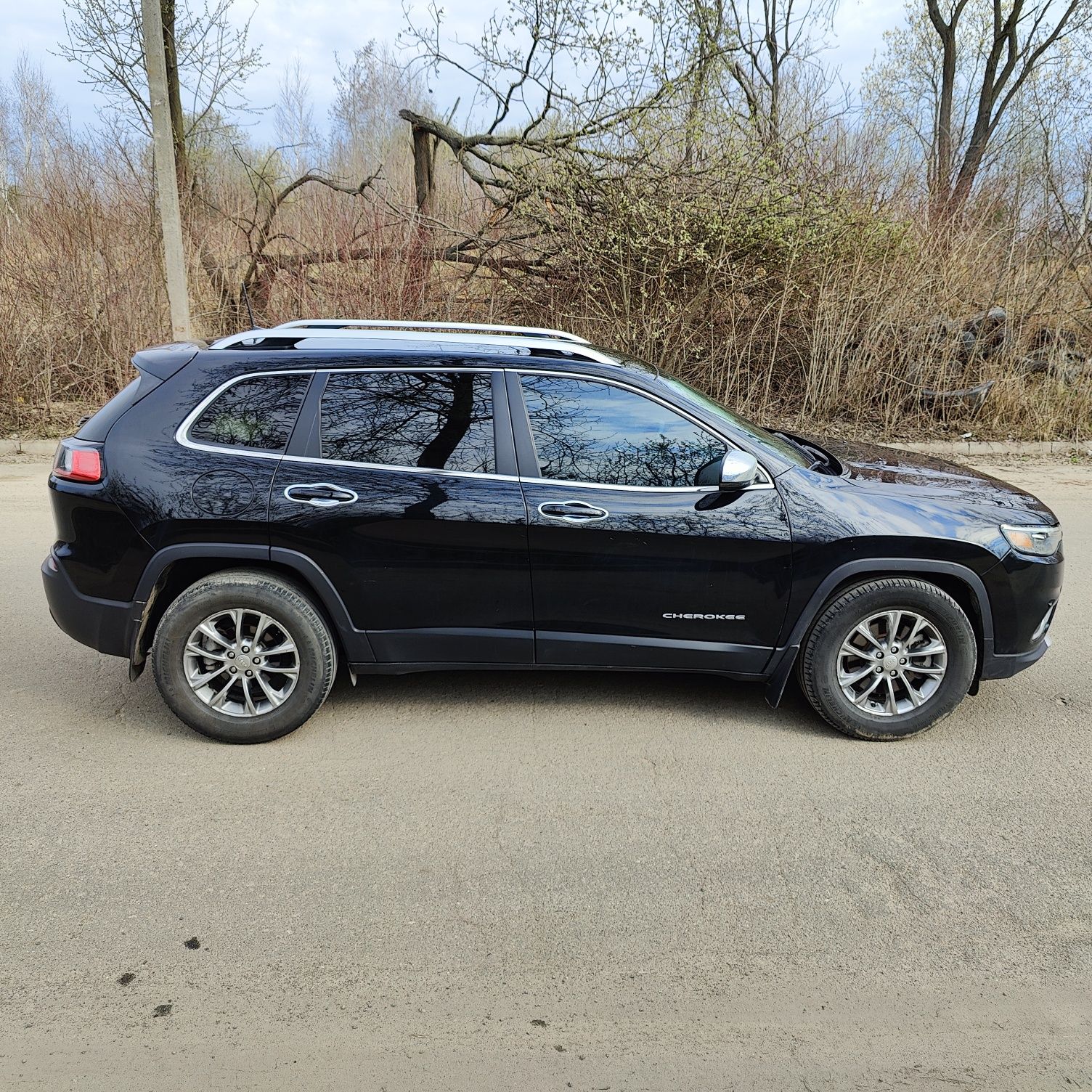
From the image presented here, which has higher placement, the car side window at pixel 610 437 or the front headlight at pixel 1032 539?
the car side window at pixel 610 437

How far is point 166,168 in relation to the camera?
11.1 metres

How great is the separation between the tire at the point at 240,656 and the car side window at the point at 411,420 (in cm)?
70

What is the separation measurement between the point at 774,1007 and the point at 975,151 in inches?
716

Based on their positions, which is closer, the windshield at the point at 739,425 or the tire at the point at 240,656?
the tire at the point at 240,656

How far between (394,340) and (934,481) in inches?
106

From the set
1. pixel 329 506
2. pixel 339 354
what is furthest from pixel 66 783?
pixel 339 354

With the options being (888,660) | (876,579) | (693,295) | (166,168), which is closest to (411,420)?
(876,579)

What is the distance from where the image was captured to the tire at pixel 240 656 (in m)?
4.05

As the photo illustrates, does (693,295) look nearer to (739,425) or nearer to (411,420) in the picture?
(739,425)

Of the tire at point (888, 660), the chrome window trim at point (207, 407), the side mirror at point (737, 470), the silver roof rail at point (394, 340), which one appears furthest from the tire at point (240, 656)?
the tire at point (888, 660)

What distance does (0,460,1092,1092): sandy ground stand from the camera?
246 centimetres

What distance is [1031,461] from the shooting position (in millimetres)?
11453

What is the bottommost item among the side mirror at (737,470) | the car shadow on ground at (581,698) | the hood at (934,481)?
the car shadow on ground at (581,698)

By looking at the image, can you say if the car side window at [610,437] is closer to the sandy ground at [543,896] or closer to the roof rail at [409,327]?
the roof rail at [409,327]
